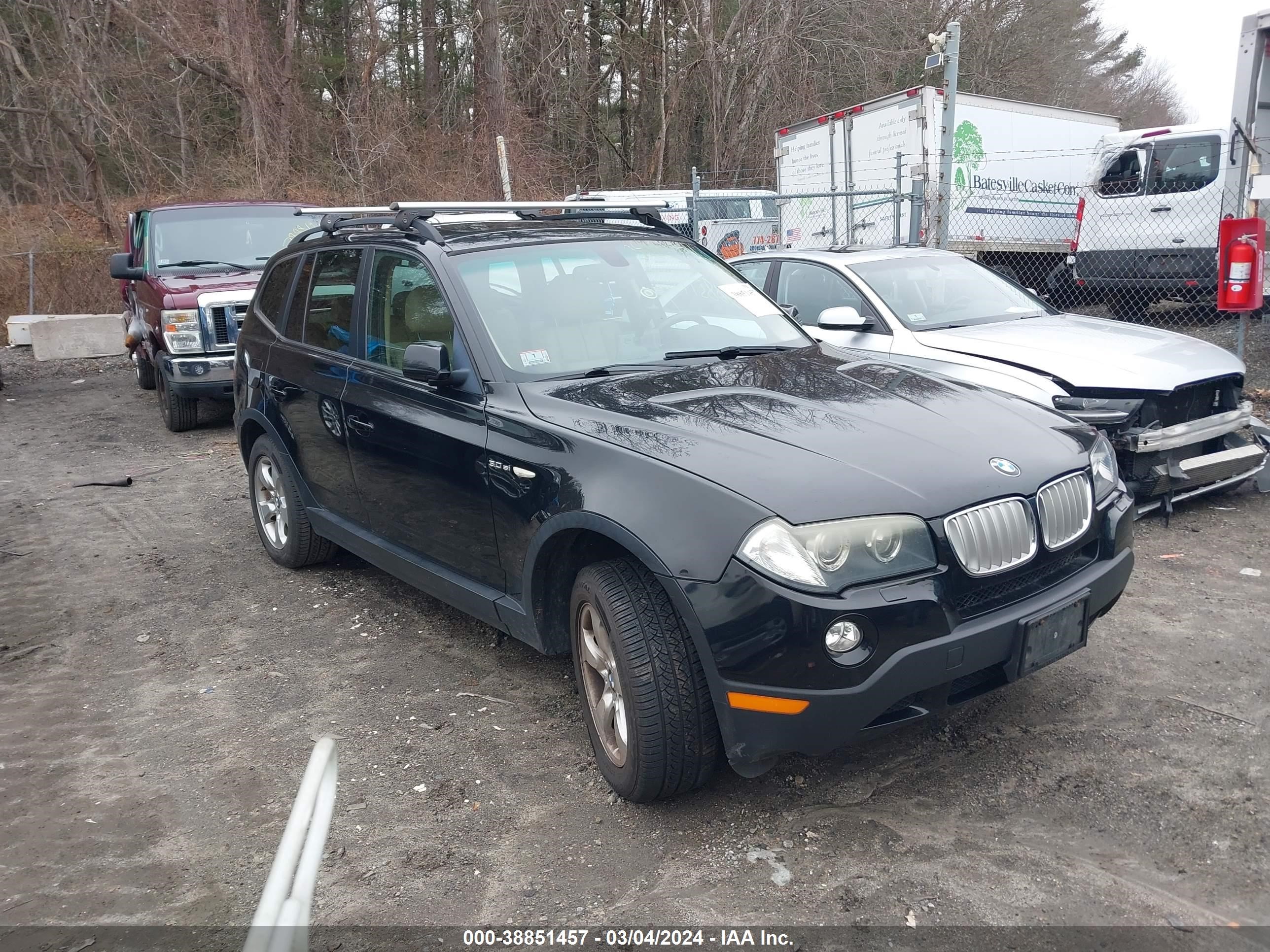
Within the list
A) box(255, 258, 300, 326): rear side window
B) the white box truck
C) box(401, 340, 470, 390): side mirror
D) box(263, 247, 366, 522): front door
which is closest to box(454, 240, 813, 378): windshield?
box(401, 340, 470, 390): side mirror

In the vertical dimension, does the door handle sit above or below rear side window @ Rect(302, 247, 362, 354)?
below

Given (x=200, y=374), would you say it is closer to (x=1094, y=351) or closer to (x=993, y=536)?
(x=1094, y=351)

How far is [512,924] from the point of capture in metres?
2.73

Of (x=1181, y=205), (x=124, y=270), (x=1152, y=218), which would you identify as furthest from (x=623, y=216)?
(x=1181, y=205)

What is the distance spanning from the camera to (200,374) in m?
9.29

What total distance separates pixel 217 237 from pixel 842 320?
273 inches

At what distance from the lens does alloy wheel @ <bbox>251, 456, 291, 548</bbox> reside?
5609 mm

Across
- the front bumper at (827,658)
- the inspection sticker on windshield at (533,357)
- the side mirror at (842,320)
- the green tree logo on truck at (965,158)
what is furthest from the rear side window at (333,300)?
the green tree logo on truck at (965,158)

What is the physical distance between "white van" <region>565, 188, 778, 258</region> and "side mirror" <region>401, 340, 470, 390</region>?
10.5 metres

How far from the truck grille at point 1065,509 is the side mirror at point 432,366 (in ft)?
6.82

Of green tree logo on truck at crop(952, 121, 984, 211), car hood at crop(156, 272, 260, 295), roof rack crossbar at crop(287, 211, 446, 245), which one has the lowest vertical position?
car hood at crop(156, 272, 260, 295)

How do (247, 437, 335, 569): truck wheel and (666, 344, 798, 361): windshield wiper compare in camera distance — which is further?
(247, 437, 335, 569): truck wheel

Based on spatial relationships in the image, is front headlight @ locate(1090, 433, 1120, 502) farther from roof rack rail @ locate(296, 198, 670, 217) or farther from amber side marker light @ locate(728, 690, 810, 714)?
roof rack rail @ locate(296, 198, 670, 217)

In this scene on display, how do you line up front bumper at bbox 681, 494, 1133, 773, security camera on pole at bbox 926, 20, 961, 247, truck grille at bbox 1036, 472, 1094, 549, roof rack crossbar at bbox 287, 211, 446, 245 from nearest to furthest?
front bumper at bbox 681, 494, 1133, 773 < truck grille at bbox 1036, 472, 1094, 549 < roof rack crossbar at bbox 287, 211, 446, 245 < security camera on pole at bbox 926, 20, 961, 247
